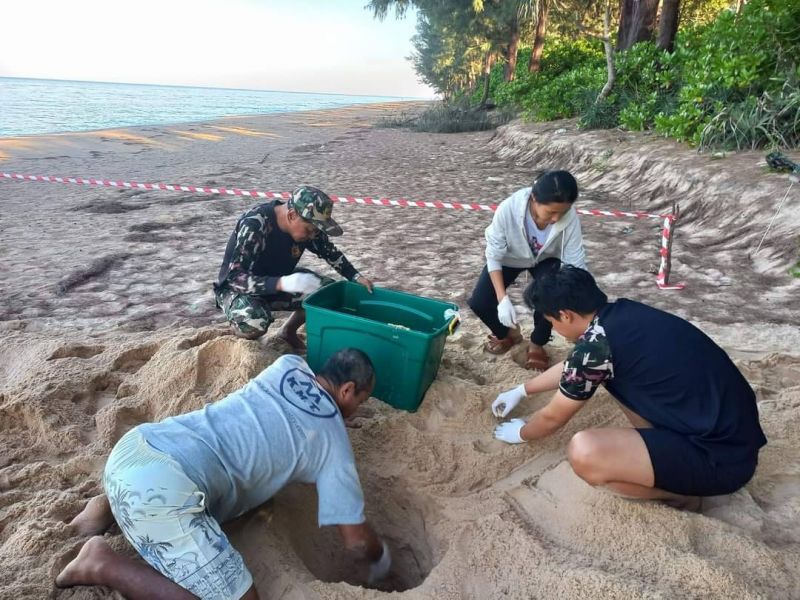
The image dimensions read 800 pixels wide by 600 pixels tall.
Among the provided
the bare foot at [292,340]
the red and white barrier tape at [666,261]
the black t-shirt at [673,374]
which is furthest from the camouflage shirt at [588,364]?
the red and white barrier tape at [666,261]

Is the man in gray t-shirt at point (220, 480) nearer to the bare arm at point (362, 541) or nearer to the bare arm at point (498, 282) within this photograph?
the bare arm at point (362, 541)

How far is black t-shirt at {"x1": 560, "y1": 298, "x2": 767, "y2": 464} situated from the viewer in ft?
5.87

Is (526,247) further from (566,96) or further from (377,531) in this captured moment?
(566,96)

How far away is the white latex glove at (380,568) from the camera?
6.70 ft

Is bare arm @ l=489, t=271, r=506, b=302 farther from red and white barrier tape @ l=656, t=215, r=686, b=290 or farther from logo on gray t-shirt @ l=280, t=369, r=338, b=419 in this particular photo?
red and white barrier tape @ l=656, t=215, r=686, b=290

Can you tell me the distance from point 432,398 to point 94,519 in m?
1.48

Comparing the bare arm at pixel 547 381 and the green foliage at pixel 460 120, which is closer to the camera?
→ the bare arm at pixel 547 381

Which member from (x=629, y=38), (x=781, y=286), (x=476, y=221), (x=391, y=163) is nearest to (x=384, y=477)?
(x=781, y=286)

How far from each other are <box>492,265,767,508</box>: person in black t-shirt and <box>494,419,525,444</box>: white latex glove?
1.28ft

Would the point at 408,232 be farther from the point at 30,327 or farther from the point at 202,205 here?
the point at 30,327

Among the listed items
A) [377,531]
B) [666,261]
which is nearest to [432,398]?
[377,531]

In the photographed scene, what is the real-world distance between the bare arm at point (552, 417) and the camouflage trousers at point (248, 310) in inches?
54.0

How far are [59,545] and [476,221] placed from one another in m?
5.48

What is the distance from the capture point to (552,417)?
6.88 ft
